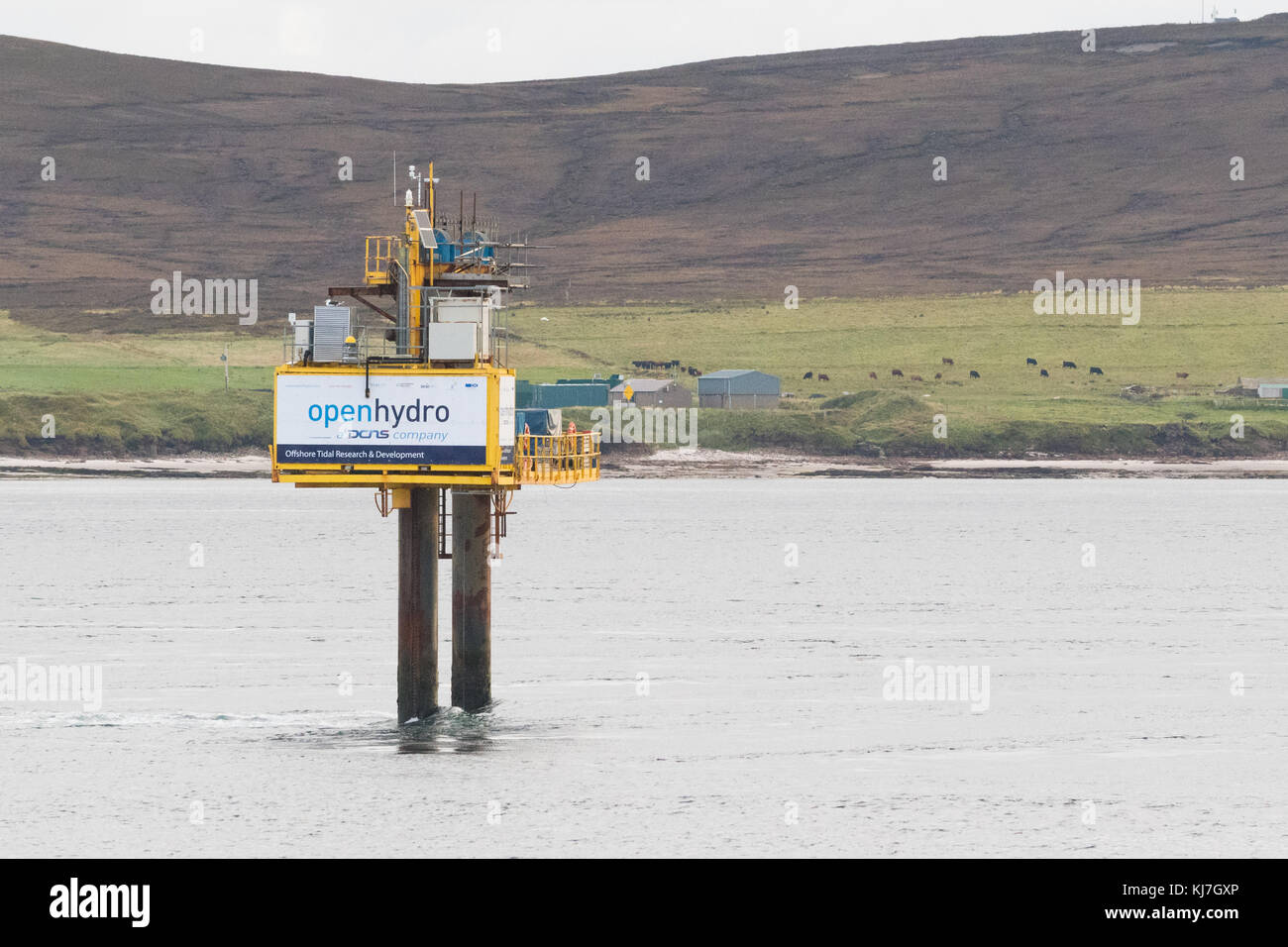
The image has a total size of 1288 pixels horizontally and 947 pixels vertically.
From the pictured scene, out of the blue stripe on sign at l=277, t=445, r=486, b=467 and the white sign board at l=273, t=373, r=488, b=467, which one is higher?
the white sign board at l=273, t=373, r=488, b=467

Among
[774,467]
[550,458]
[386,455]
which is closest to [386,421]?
[386,455]

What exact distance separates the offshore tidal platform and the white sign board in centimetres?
2

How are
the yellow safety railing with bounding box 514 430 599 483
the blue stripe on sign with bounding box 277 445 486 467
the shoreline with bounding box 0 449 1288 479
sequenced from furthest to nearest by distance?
the shoreline with bounding box 0 449 1288 479 → the yellow safety railing with bounding box 514 430 599 483 → the blue stripe on sign with bounding box 277 445 486 467

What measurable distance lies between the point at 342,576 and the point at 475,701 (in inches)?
1737

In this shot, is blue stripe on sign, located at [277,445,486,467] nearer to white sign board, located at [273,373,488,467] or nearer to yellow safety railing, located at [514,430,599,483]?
white sign board, located at [273,373,488,467]

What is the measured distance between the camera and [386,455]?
3738 centimetres

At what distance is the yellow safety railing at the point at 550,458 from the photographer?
127ft

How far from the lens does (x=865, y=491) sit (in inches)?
7190

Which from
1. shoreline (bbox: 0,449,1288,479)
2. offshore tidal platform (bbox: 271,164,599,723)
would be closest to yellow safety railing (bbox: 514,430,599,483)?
offshore tidal platform (bbox: 271,164,599,723)

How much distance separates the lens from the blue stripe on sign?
37.3 metres

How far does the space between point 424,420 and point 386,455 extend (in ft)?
3.22

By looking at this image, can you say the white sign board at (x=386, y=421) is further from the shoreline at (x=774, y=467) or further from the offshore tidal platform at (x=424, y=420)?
the shoreline at (x=774, y=467)

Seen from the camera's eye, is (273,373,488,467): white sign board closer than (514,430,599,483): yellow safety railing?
Yes
